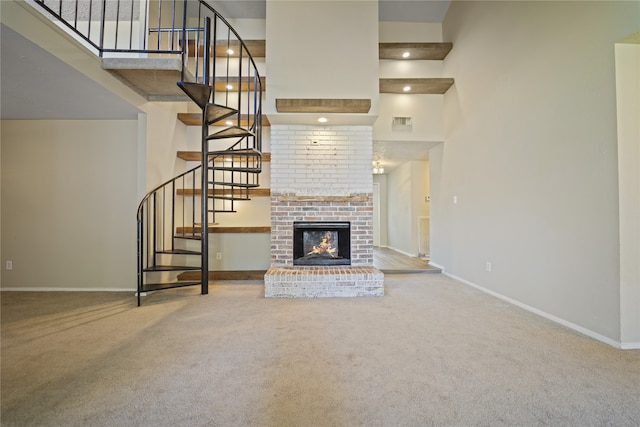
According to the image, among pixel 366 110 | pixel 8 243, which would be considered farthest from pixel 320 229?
pixel 8 243

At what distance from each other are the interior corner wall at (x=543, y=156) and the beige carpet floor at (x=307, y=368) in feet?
1.41

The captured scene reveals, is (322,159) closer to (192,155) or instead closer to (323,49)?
(323,49)

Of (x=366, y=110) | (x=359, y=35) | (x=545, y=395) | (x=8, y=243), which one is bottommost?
(x=545, y=395)

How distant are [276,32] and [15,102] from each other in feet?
10.1

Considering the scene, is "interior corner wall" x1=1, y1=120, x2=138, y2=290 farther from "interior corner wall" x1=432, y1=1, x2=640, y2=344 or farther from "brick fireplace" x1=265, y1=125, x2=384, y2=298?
"interior corner wall" x1=432, y1=1, x2=640, y2=344

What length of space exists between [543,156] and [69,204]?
18.0 ft

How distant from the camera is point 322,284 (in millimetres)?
3338

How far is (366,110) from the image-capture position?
3545mm

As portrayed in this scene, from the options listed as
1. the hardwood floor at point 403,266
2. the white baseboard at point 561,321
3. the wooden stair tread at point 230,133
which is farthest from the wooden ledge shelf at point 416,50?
the white baseboard at point 561,321

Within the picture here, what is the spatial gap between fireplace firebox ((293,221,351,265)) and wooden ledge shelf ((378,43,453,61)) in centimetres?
286

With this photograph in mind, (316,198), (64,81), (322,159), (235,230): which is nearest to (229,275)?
(235,230)

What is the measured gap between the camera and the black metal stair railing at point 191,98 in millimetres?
2973

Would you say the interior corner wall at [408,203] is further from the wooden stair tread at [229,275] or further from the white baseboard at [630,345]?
the white baseboard at [630,345]

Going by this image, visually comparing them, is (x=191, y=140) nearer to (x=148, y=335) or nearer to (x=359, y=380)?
(x=148, y=335)
